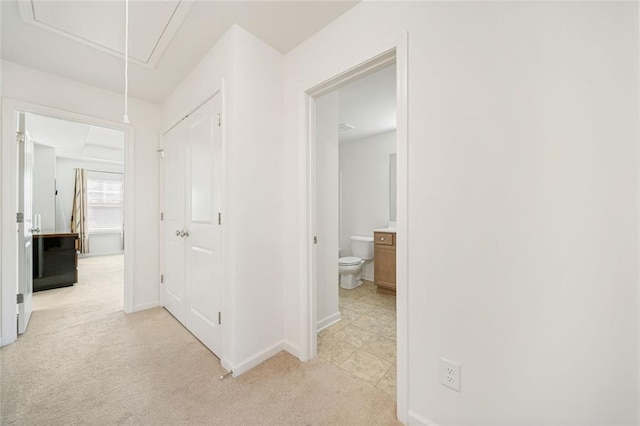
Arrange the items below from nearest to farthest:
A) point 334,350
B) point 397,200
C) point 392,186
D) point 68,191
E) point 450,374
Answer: point 450,374
point 397,200
point 334,350
point 392,186
point 68,191

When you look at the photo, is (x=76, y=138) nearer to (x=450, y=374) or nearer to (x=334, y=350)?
(x=334, y=350)

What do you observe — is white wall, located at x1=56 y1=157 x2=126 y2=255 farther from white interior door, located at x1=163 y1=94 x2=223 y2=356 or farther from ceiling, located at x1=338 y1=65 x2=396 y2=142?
ceiling, located at x1=338 y1=65 x2=396 y2=142

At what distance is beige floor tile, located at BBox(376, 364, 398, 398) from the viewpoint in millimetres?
1435

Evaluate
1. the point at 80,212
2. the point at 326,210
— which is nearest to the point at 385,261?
the point at 326,210

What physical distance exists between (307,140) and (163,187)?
1.94 metres

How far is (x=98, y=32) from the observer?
1.66 meters

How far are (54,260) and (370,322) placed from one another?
14.6 ft

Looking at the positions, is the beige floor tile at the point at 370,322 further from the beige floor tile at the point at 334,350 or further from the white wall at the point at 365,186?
the white wall at the point at 365,186

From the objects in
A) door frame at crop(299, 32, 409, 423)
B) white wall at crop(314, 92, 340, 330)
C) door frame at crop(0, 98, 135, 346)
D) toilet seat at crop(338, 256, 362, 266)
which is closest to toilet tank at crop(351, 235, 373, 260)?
toilet seat at crop(338, 256, 362, 266)

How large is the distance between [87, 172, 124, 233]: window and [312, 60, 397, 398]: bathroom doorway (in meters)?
6.17

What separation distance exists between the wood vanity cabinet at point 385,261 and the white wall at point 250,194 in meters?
1.78

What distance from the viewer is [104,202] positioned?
623 centimetres

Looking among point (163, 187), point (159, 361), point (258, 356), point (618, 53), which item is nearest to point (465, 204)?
point (618, 53)

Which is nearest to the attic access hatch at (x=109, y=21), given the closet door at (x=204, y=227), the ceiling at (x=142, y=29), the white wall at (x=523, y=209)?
the ceiling at (x=142, y=29)
